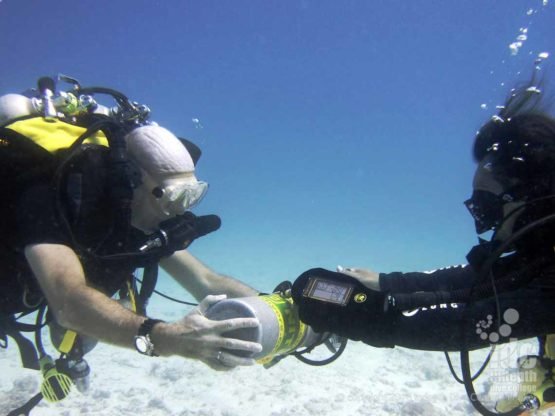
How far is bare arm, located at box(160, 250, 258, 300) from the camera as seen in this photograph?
468cm

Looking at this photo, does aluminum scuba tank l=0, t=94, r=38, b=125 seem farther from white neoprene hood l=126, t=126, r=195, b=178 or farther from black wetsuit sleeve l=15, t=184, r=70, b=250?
black wetsuit sleeve l=15, t=184, r=70, b=250

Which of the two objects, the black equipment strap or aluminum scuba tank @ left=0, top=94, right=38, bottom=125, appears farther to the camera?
the black equipment strap

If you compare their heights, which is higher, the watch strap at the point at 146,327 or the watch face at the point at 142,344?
the watch strap at the point at 146,327

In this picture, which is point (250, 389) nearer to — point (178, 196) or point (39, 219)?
point (178, 196)

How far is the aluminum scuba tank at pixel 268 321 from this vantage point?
7.86ft

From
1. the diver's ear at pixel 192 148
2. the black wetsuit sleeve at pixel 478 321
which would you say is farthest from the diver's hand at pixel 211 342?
the diver's ear at pixel 192 148

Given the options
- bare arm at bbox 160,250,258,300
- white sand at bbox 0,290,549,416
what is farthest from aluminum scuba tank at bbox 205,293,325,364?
white sand at bbox 0,290,549,416

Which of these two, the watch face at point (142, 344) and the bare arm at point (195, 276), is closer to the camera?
the watch face at point (142, 344)

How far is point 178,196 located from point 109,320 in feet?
4.91

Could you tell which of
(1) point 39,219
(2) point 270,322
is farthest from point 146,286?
(2) point 270,322

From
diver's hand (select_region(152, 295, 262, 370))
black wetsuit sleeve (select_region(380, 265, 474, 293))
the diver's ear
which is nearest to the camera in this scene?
diver's hand (select_region(152, 295, 262, 370))

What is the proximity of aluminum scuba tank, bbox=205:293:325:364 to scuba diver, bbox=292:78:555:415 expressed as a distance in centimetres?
12

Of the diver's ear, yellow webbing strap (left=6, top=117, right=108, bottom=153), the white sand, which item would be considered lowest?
the white sand

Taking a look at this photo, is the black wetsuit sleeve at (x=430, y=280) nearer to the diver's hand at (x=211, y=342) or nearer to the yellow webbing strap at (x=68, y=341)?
the diver's hand at (x=211, y=342)
